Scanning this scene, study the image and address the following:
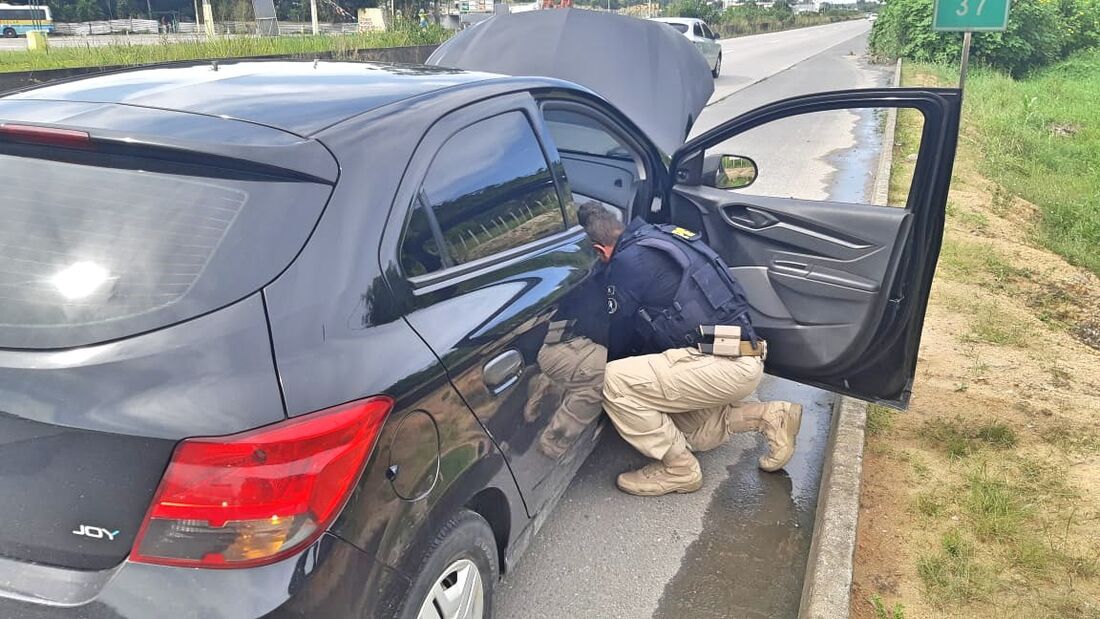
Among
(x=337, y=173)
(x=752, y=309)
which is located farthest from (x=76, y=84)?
(x=752, y=309)

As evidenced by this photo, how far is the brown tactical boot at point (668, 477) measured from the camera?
3527 millimetres

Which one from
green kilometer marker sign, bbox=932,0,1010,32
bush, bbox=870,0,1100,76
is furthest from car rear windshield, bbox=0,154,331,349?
bush, bbox=870,0,1100,76

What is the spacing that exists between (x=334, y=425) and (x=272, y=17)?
2165cm

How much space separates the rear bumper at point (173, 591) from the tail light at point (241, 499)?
3cm

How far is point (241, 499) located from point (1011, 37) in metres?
26.8

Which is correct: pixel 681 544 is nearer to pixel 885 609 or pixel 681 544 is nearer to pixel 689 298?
pixel 885 609

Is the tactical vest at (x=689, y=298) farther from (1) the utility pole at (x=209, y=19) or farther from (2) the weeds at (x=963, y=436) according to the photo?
(1) the utility pole at (x=209, y=19)

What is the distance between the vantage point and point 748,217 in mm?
3896

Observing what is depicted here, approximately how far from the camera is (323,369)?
169cm

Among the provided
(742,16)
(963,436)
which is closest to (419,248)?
(963,436)

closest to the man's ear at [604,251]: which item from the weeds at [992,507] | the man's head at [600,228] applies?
the man's head at [600,228]

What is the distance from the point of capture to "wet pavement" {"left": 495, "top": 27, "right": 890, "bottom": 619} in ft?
9.60

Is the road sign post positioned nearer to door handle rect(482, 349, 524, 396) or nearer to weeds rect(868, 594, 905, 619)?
weeds rect(868, 594, 905, 619)

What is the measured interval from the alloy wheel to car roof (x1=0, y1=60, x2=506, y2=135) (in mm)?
1172
